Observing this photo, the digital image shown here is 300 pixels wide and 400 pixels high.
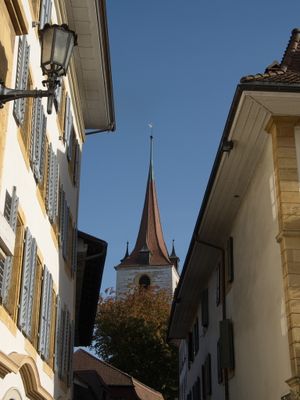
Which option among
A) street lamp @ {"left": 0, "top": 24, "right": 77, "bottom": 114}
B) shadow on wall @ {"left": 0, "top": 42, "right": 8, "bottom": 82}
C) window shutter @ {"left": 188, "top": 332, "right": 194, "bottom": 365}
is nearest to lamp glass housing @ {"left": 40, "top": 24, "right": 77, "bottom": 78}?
street lamp @ {"left": 0, "top": 24, "right": 77, "bottom": 114}

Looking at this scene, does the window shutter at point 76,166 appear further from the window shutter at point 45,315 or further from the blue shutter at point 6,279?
the blue shutter at point 6,279

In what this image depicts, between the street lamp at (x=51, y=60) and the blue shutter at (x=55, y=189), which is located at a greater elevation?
the blue shutter at (x=55, y=189)

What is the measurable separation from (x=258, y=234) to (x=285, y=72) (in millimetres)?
3163

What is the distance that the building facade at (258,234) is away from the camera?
10633 mm

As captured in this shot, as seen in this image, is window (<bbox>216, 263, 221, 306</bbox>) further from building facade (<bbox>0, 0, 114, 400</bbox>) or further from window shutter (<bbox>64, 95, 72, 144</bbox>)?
window shutter (<bbox>64, 95, 72, 144</bbox>)

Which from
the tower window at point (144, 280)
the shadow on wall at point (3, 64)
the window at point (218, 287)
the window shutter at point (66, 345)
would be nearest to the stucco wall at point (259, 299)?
the window at point (218, 287)

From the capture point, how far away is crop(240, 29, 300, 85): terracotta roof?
10.9 m

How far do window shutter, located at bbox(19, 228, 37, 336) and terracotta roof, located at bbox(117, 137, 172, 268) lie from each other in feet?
273

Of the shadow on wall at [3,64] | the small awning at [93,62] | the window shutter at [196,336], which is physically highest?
the small awning at [93,62]

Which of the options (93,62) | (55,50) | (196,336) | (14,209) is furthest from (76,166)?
(55,50)

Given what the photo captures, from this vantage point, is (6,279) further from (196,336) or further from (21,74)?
(196,336)

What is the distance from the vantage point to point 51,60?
6258mm

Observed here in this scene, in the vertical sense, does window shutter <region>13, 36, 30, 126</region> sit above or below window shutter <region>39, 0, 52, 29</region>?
below

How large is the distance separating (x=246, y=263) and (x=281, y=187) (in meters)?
3.60
